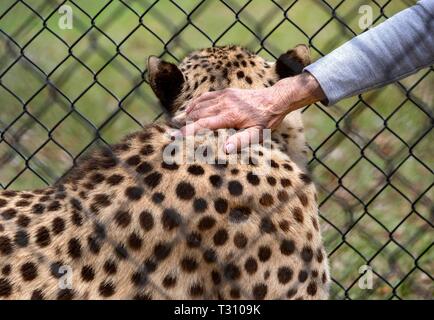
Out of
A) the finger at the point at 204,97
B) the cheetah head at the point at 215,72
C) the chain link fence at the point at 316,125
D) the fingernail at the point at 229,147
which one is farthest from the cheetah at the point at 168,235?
the chain link fence at the point at 316,125

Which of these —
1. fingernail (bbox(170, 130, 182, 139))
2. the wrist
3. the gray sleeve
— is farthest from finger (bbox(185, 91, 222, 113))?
the gray sleeve

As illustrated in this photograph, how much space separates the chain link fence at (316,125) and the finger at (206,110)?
1.11 feet

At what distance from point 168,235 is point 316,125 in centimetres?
322

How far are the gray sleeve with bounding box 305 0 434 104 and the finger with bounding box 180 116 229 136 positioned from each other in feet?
1.16

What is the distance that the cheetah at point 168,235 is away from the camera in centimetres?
326

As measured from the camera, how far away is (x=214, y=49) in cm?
382

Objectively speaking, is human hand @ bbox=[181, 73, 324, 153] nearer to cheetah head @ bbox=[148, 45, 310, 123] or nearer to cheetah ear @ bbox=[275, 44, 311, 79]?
cheetah head @ bbox=[148, 45, 310, 123]

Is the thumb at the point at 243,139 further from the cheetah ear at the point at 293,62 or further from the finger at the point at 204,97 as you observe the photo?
the cheetah ear at the point at 293,62

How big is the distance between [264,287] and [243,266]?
0.33 ft

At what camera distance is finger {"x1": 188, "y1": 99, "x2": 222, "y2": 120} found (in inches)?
137
